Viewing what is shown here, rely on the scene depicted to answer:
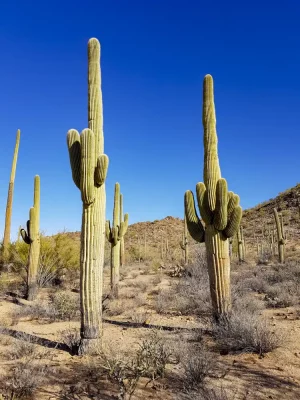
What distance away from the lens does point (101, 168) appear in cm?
675

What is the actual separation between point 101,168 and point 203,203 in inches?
108

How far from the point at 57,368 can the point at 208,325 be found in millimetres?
3581

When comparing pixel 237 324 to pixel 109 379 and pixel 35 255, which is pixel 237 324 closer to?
pixel 109 379

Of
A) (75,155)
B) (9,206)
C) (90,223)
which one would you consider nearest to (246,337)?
(90,223)

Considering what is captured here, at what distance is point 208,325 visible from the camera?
791 cm

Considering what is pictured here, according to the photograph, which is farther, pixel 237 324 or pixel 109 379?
pixel 237 324

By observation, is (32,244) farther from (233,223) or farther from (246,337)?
(246,337)

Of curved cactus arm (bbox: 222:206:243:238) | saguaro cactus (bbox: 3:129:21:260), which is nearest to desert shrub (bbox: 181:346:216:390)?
curved cactus arm (bbox: 222:206:243:238)

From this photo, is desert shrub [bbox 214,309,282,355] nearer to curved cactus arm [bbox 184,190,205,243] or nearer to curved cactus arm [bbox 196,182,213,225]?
curved cactus arm [bbox 184,190,205,243]

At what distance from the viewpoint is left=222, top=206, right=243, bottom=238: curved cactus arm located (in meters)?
7.97

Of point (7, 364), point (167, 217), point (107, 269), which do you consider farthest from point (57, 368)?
point (167, 217)

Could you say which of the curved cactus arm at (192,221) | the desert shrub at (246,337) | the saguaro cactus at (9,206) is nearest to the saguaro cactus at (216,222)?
the curved cactus arm at (192,221)

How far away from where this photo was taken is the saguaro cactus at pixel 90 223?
6.66m

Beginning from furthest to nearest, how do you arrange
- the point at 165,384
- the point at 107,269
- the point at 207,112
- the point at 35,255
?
the point at 107,269
the point at 35,255
the point at 207,112
the point at 165,384
